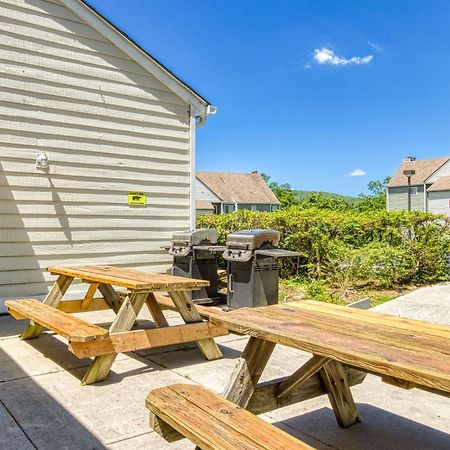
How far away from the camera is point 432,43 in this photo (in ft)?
73.7

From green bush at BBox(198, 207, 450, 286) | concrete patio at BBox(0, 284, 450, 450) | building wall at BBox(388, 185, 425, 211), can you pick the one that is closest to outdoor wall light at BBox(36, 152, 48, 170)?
concrete patio at BBox(0, 284, 450, 450)

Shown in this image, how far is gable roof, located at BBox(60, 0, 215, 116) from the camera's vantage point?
6.39 m

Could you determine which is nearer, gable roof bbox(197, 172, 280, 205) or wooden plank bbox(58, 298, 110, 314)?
wooden plank bbox(58, 298, 110, 314)

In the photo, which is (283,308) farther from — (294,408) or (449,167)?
(449,167)

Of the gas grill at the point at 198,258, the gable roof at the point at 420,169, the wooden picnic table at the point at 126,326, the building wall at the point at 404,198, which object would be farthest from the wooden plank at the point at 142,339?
the gable roof at the point at 420,169

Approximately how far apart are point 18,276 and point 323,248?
15.7 feet

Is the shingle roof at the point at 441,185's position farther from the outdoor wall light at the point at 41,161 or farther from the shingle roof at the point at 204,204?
the outdoor wall light at the point at 41,161

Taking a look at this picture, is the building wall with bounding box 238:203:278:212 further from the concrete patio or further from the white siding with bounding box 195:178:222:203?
the concrete patio

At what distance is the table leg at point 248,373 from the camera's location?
2.12 m

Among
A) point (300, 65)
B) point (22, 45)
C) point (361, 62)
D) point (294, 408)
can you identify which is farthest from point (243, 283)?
point (361, 62)

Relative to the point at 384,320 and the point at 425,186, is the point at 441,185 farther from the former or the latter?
the point at 384,320

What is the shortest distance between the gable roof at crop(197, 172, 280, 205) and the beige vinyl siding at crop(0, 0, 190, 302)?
31963 mm

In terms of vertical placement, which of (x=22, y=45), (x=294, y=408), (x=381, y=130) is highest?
(x=381, y=130)

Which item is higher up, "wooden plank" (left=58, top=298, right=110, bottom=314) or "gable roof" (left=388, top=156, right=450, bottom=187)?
"gable roof" (left=388, top=156, right=450, bottom=187)
